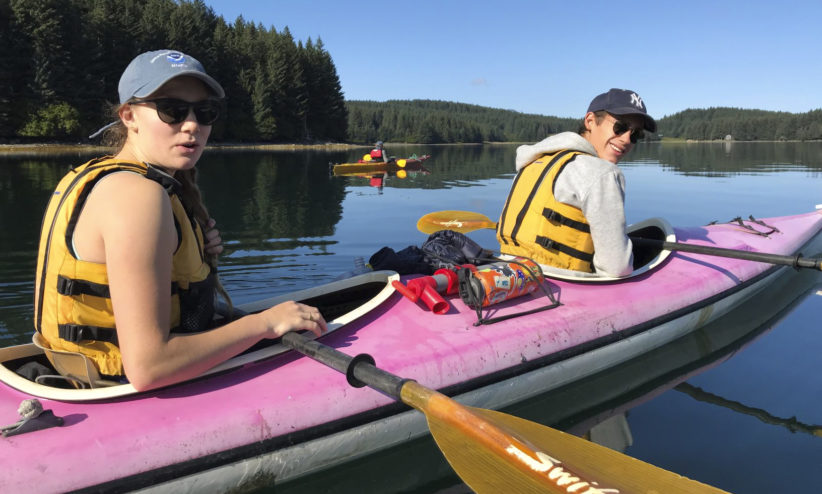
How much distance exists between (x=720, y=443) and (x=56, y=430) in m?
3.86

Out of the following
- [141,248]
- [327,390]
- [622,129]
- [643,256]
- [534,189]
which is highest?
[622,129]

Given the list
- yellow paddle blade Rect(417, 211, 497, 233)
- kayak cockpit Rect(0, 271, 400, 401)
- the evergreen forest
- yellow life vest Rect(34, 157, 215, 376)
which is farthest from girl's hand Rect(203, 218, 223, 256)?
the evergreen forest

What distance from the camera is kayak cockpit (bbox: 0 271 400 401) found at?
2.49 meters

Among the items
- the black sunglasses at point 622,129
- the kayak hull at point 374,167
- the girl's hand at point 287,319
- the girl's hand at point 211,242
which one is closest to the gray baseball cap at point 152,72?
the girl's hand at point 211,242

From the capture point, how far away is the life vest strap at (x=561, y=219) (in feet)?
14.4

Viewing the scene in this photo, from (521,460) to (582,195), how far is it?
8.57 ft

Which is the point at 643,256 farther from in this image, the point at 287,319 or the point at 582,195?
the point at 287,319

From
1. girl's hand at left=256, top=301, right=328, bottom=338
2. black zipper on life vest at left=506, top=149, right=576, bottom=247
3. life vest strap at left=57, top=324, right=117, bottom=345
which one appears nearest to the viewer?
life vest strap at left=57, top=324, right=117, bottom=345

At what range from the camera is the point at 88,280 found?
2209mm

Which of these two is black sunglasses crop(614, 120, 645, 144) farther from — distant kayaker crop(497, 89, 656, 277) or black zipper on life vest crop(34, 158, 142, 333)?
black zipper on life vest crop(34, 158, 142, 333)

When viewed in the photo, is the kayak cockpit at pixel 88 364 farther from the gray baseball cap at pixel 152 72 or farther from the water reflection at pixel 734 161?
the water reflection at pixel 734 161

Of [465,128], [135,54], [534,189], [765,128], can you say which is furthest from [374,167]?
[765,128]

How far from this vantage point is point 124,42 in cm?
4941

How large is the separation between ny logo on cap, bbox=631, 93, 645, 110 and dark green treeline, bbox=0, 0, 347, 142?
27.0m
